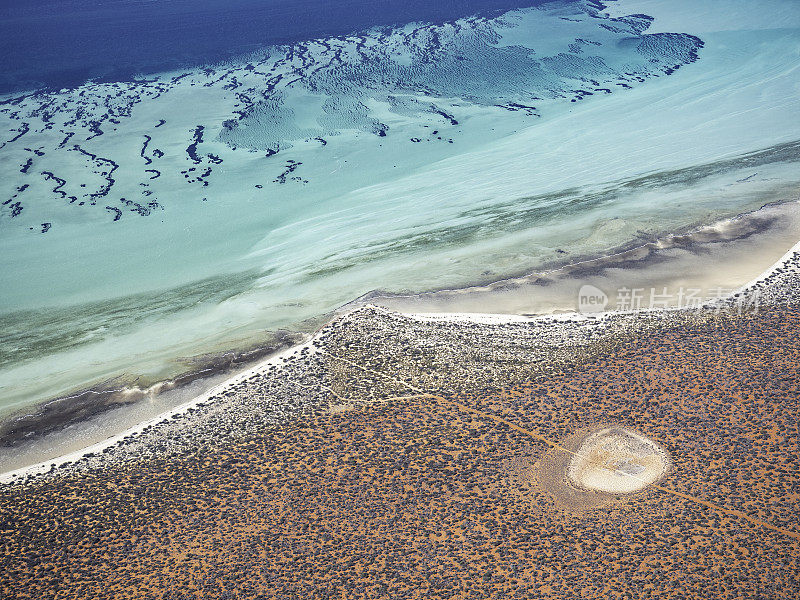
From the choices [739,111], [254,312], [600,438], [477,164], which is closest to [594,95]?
[739,111]

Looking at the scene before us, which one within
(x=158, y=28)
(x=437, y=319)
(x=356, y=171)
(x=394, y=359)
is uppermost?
(x=158, y=28)

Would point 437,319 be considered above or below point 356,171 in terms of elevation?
below

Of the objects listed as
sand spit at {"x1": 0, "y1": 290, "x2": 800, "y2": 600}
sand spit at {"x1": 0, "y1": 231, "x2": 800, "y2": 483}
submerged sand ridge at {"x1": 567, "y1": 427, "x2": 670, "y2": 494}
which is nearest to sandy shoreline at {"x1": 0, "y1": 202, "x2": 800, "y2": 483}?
sand spit at {"x1": 0, "y1": 231, "x2": 800, "y2": 483}

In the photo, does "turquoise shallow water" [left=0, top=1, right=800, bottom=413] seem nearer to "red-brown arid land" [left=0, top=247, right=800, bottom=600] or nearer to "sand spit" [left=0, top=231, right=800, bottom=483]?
"sand spit" [left=0, top=231, right=800, bottom=483]

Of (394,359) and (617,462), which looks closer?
(617,462)

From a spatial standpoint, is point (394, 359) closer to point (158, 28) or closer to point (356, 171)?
point (356, 171)

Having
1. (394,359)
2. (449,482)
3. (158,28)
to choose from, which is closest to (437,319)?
(394,359)

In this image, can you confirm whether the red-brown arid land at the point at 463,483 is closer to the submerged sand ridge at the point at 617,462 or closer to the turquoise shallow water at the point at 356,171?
the submerged sand ridge at the point at 617,462

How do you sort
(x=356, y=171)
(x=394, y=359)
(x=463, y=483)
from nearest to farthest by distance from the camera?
(x=463, y=483) < (x=394, y=359) < (x=356, y=171)
